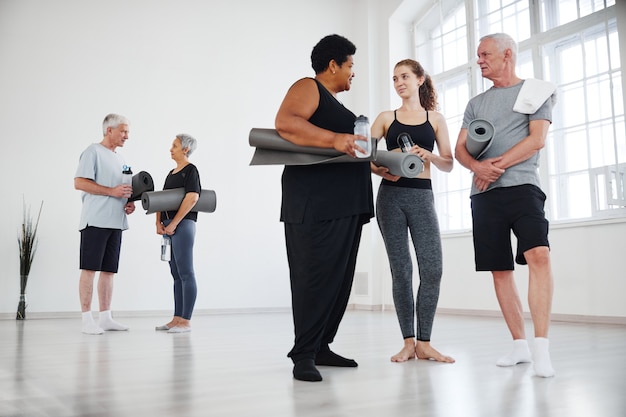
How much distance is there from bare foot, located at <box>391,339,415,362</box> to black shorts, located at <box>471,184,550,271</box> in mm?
444

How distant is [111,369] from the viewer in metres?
2.26

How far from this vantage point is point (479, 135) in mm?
2297

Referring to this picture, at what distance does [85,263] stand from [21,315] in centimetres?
194

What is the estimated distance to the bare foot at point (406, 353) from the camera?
7.85 ft

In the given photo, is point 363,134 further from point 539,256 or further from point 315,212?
point 539,256

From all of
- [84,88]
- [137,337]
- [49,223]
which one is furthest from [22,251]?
[137,337]

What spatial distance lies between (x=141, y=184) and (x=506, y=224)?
105 inches

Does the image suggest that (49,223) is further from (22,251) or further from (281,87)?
(281,87)

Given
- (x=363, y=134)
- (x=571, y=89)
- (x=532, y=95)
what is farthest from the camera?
(x=571, y=89)

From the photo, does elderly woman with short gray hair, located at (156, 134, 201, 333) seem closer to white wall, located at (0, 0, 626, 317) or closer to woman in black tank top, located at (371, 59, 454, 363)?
woman in black tank top, located at (371, 59, 454, 363)

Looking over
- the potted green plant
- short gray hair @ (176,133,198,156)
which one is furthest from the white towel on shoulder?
the potted green plant

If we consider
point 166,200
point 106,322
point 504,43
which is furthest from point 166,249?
point 504,43

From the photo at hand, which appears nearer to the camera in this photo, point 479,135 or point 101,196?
point 479,135

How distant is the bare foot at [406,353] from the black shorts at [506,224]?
0.44m
